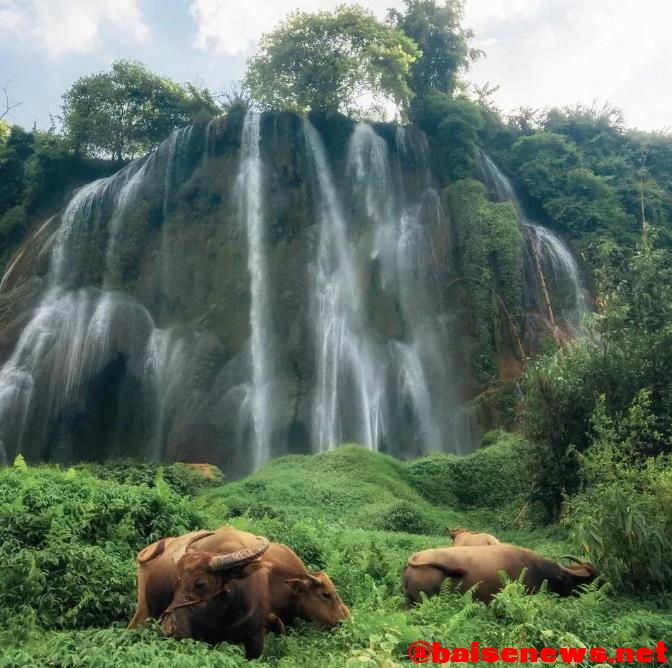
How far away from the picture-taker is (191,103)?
3762 cm

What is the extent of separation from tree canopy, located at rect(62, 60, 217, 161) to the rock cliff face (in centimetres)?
568

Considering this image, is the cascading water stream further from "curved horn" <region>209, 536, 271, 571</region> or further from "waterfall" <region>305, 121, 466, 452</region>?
"curved horn" <region>209, 536, 271, 571</region>

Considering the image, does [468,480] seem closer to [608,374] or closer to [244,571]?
[608,374]

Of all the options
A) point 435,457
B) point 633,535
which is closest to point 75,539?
point 633,535

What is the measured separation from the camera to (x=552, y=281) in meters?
29.1

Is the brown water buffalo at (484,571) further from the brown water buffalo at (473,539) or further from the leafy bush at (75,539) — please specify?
the leafy bush at (75,539)

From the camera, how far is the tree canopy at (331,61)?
33.5 metres

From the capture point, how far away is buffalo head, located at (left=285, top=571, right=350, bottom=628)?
21.1ft

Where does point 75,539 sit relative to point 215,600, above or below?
above

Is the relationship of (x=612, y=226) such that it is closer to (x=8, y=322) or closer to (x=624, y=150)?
(x=624, y=150)

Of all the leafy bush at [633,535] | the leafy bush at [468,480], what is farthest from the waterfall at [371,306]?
the leafy bush at [633,535]

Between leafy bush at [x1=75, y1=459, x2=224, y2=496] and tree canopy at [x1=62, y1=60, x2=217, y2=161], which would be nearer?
leafy bush at [x1=75, y1=459, x2=224, y2=496]

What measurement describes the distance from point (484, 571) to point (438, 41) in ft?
120

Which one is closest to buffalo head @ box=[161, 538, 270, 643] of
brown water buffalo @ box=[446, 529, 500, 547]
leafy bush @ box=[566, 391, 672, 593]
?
brown water buffalo @ box=[446, 529, 500, 547]
